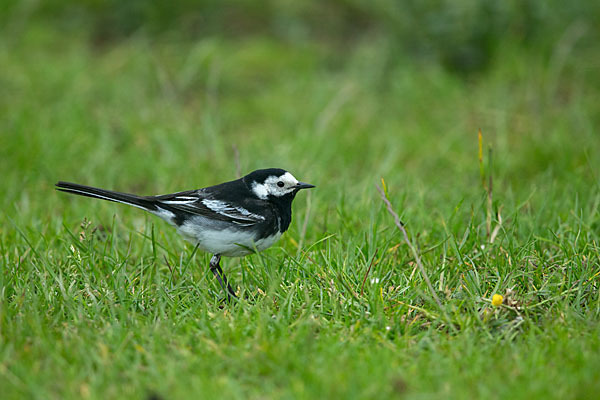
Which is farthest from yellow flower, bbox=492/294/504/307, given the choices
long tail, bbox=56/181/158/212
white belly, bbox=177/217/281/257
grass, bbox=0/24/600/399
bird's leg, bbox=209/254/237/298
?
long tail, bbox=56/181/158/212

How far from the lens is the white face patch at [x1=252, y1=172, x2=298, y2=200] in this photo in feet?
13.8

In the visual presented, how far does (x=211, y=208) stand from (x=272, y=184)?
43 cm

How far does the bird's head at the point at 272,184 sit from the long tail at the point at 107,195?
0.67m

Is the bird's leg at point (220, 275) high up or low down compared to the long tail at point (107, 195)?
down

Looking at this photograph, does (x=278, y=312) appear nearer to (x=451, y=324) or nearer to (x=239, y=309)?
(x=239, y=309)

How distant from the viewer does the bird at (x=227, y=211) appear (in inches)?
155

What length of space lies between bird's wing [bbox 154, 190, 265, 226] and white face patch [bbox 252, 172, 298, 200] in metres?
0.20

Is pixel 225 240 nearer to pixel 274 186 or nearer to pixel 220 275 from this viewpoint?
pixel 220 275

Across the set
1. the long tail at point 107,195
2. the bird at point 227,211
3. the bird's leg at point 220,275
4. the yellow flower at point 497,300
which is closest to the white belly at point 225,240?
the bird at point 227,211

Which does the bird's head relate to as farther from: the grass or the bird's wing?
the grass

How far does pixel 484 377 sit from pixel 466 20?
6.06 m

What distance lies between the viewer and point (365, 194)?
5250mm

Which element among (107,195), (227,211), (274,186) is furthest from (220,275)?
(107,195)

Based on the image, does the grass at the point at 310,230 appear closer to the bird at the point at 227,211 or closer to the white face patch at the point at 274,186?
the bird at the point at 227,211
